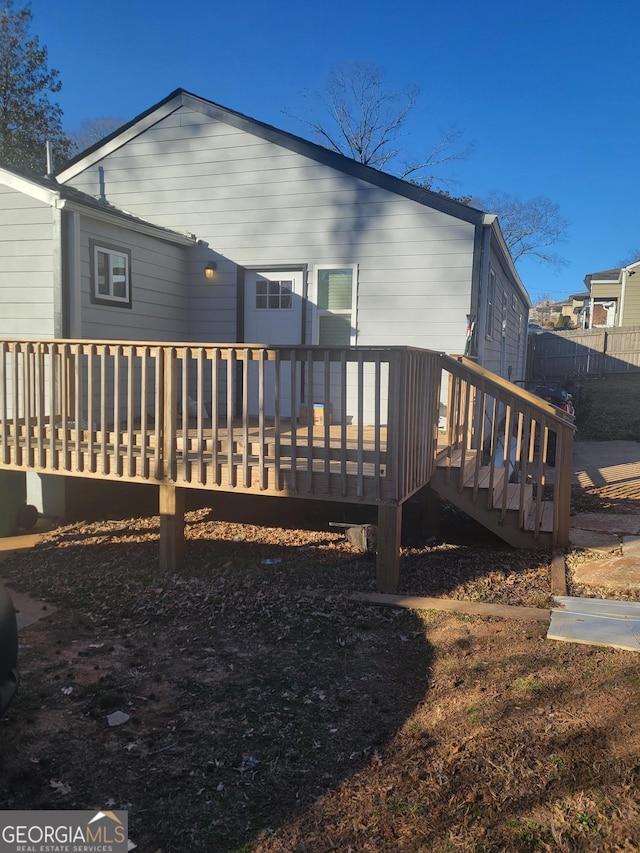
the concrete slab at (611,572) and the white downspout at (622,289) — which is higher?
the white downspout at (622,289)

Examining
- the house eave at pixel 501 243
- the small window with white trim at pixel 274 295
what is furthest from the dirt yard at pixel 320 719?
the small window with white trim at pixel 274 295

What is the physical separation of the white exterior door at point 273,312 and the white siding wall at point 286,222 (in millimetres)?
193

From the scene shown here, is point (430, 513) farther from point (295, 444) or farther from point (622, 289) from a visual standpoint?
point (622, 289)

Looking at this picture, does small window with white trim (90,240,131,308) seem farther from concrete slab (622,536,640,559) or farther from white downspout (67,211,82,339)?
concrete slab (622,536,640,559)

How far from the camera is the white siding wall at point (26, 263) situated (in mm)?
7020

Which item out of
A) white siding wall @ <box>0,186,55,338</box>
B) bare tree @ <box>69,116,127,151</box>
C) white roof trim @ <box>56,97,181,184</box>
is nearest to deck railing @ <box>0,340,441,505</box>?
white siding wall @ <box>0,186,55,338</box>

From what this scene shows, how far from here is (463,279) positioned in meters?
7.53

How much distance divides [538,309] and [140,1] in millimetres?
64104

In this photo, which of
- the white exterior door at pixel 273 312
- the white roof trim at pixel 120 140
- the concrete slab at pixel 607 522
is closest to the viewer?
the concrete slab at pixel 607 522

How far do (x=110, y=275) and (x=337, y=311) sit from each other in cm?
277

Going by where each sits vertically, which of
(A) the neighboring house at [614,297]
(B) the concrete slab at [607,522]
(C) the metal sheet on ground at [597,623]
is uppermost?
(A) the neighboring house at [614,297]

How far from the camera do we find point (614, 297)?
33.4m

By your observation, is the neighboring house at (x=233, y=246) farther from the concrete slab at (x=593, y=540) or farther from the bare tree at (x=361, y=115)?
the bare tree at (x=361, y=115)

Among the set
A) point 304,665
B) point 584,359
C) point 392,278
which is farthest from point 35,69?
point 304,665
